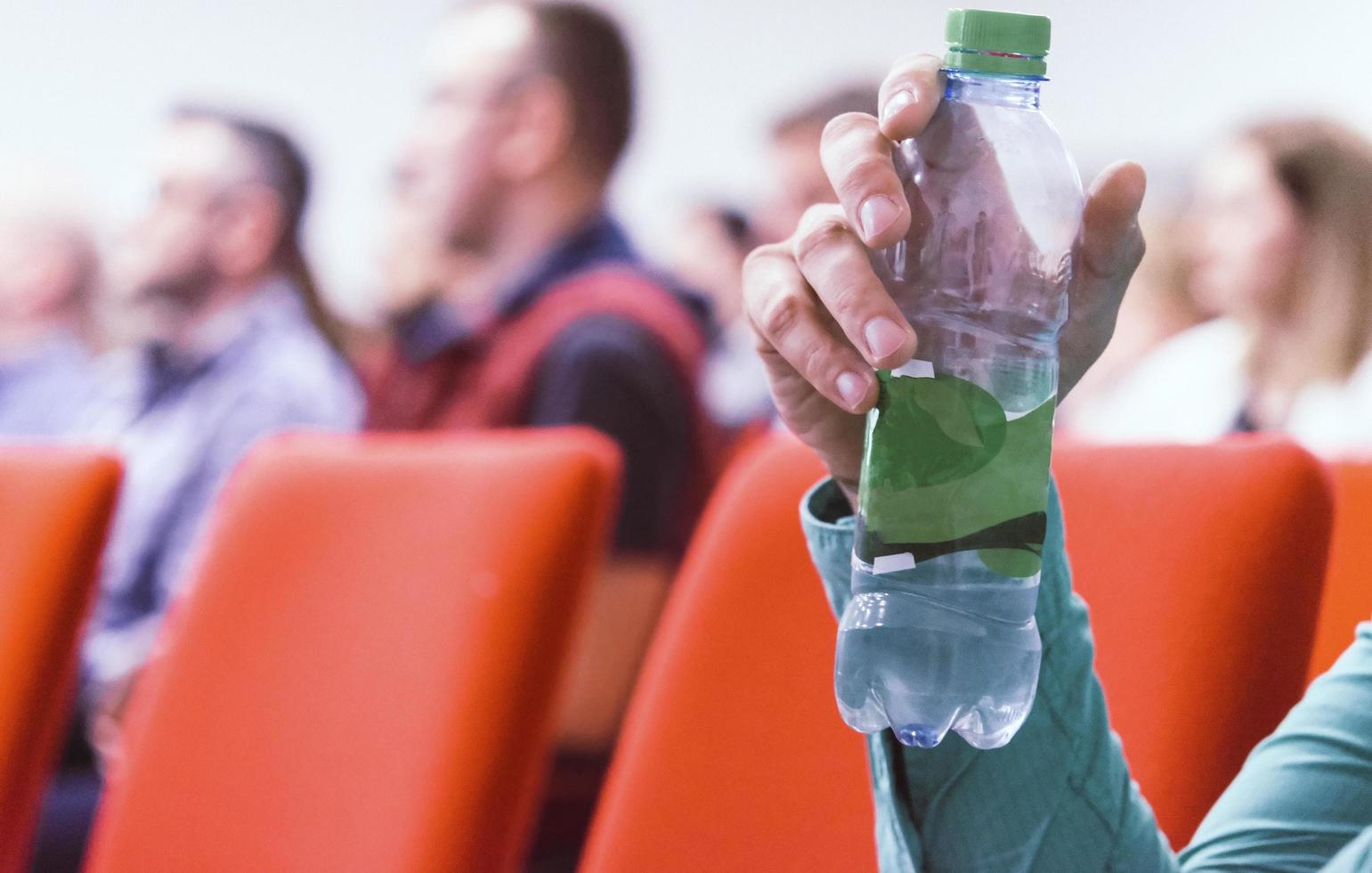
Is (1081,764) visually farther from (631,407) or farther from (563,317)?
(563,317)

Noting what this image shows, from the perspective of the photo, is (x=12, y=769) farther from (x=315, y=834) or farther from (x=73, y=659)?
(x=315, y=834)

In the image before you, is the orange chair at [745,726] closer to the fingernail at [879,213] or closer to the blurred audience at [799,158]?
the fingernail at [879,213]

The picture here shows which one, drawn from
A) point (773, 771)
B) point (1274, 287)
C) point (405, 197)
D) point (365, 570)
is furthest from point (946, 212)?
point (405, 197)

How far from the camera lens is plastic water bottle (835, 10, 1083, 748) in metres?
0.58

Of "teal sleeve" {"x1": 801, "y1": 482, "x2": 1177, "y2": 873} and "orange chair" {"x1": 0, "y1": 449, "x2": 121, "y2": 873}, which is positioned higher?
"teal sleeve" {"x1": 801, "y1": 482, "x2": 1177, "y2": 873}

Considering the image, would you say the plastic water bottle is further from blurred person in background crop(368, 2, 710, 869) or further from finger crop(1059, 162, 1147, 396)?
blurred person in background crop(368, 2, 710, 869)

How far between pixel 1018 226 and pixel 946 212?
1.5 inches

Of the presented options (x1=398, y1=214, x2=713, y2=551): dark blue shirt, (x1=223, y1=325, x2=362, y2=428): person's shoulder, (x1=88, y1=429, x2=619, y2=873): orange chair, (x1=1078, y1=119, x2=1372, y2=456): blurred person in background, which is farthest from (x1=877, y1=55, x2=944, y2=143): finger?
(x1=223, y1=325, x2=362, y2=428): person's shoulder

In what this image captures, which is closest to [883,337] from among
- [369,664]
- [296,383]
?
[369,664]

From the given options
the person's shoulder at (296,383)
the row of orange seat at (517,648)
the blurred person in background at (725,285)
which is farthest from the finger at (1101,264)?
the blurred person in background at (725,285)

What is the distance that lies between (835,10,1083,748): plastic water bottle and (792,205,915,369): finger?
36 millimetres

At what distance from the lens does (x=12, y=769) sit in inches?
46.7

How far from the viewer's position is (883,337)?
1.83ft

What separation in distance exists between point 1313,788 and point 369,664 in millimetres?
644
